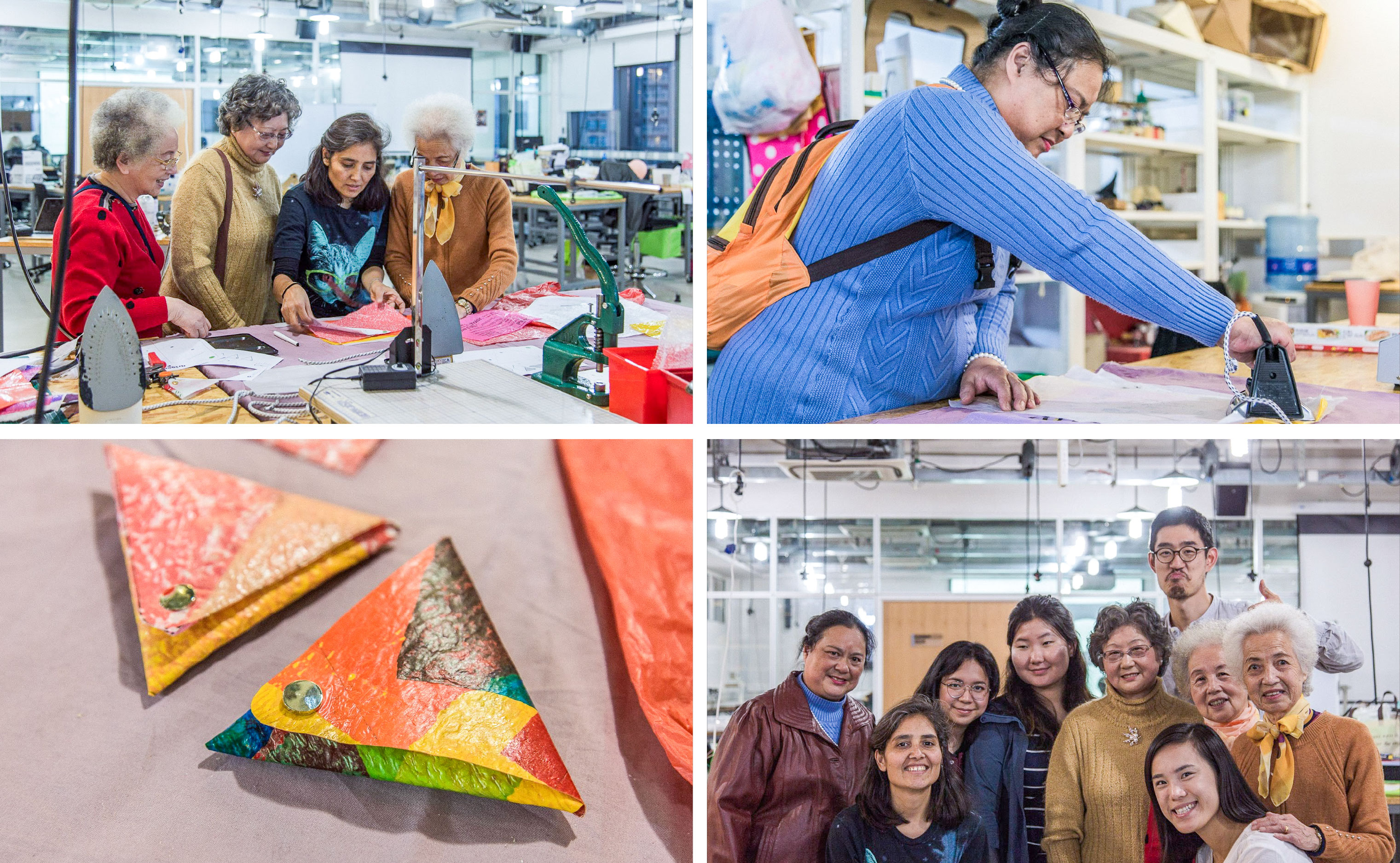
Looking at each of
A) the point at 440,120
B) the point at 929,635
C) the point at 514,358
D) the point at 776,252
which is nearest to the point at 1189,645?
the point at 929,635

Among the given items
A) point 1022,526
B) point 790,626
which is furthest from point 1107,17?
point 790,626

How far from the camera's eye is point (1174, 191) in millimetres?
2871

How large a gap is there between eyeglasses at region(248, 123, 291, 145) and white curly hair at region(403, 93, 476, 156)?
0.22m

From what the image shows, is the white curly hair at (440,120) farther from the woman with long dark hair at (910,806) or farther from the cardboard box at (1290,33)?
the cardboard box at (1290,33)

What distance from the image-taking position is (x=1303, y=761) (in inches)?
46.1

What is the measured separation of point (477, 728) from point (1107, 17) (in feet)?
6.83

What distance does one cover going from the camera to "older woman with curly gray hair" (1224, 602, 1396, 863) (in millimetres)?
1158

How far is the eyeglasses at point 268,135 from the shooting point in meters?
1.84

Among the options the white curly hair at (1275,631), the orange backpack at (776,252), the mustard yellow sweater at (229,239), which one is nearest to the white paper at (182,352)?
the mustard yellow sweater at (229,239)

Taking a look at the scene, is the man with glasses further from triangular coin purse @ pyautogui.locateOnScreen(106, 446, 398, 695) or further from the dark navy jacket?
triangular coin purse @ pyautogui.locateOnScreen(106, 446, 398, 695)

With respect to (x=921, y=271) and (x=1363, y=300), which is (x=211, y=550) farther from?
(x=1363, y=300)

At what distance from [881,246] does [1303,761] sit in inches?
30.3

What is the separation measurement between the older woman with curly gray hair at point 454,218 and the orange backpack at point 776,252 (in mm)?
886

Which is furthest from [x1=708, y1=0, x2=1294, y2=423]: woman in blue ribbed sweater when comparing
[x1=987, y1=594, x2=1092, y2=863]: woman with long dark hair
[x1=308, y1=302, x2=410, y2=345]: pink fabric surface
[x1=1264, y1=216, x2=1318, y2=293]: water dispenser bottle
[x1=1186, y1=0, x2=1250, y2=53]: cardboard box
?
[x1=1264, y1=216, x2=1318, y2=293]: water dispenser bottle
